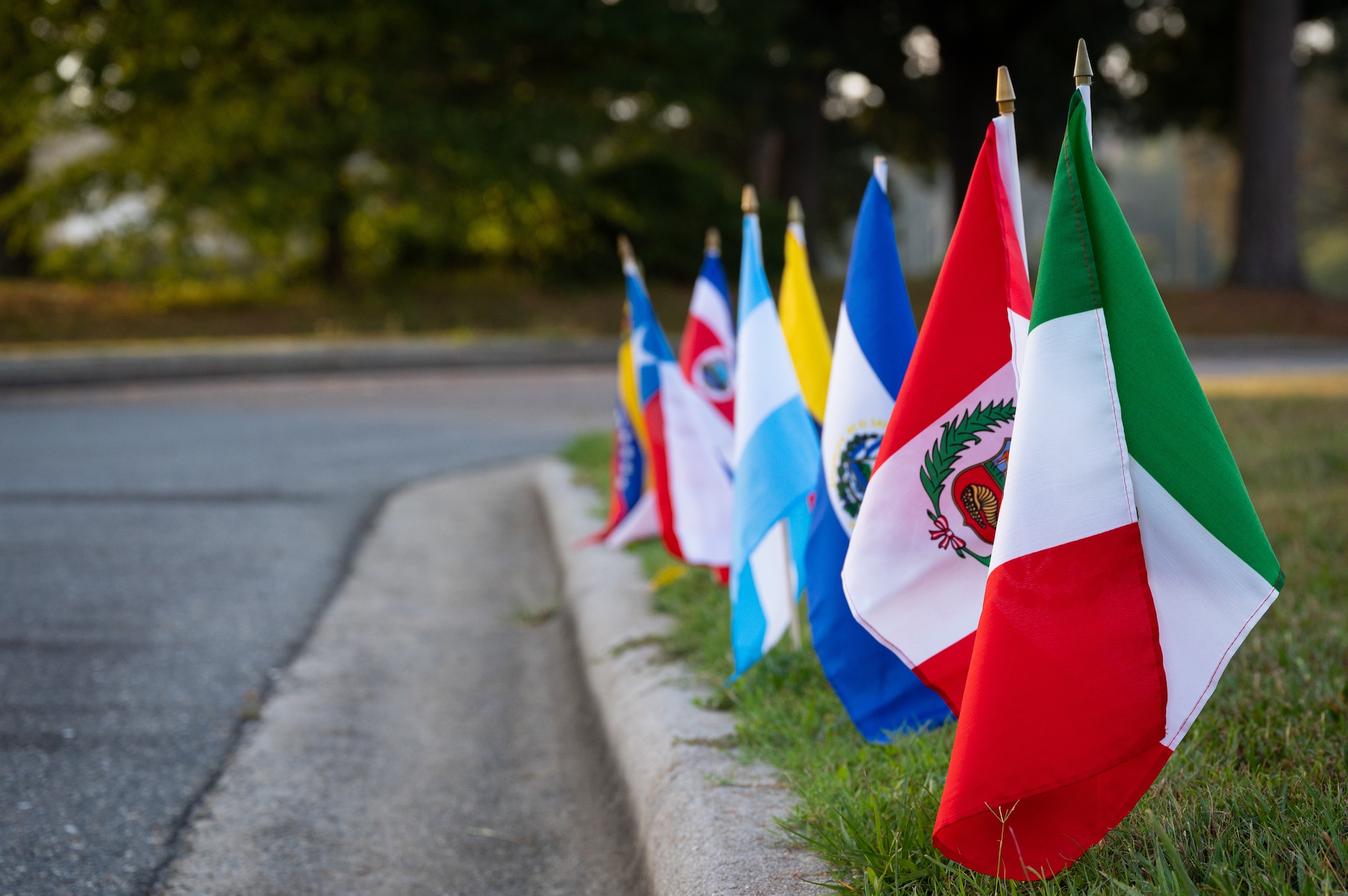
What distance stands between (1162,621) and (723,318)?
2.87m

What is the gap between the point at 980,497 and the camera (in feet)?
7.93

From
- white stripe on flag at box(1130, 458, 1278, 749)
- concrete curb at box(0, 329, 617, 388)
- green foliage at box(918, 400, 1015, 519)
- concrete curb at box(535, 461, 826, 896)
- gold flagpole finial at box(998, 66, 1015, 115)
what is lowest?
concrete curb at box(0, 329, 617, 388)

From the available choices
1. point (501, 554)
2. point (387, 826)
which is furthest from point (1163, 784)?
point (501, 554)

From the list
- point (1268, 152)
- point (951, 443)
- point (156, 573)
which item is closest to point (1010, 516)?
point (951, 443)

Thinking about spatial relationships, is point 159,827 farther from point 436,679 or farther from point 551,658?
point 551,658

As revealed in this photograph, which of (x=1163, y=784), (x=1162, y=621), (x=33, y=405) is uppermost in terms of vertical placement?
(x=1162, y=621)

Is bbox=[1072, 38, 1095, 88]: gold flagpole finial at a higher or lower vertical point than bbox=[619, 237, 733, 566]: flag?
higher

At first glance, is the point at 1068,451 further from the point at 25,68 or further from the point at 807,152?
the point at 807,152

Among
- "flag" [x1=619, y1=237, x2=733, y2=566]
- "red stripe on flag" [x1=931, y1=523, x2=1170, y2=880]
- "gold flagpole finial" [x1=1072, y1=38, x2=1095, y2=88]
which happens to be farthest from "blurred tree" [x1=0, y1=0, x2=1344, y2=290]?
"red stripe on flag" [x1=931, y1=523, x2=1170, y2=880]

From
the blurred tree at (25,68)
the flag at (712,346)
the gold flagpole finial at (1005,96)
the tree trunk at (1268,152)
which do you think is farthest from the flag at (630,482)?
the tree trunk at (1268,152)

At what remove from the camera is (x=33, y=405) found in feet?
34.1

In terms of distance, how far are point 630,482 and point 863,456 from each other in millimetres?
2418

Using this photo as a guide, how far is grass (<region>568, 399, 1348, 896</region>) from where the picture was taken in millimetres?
1969

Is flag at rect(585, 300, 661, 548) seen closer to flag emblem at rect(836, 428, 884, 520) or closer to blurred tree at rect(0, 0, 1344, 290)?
flag emblem at rect(836, 428, 884, 520)
